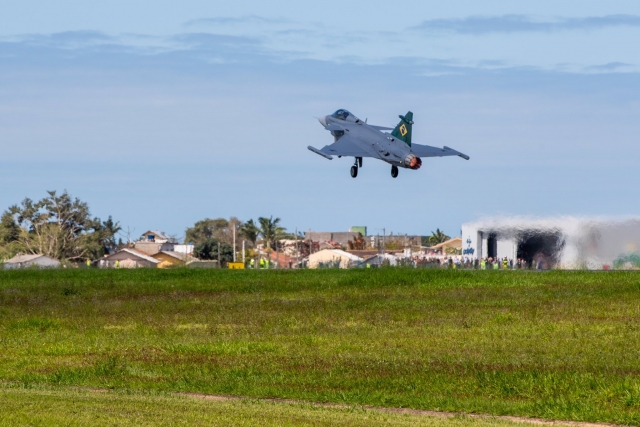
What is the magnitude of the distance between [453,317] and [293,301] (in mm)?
7945

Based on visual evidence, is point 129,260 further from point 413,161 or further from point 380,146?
point 413,161

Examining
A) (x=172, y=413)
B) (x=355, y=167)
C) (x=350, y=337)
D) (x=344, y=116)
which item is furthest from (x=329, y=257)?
(x=172, y=413)

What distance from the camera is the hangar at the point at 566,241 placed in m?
52.9

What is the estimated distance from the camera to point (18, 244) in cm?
13288

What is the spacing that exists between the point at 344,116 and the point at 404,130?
5326mm

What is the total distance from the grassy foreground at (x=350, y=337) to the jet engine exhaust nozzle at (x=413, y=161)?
5.06 meters

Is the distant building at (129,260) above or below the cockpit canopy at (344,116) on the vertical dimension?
below

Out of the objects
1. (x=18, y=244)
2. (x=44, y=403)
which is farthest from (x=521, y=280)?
(x=18, y=244)

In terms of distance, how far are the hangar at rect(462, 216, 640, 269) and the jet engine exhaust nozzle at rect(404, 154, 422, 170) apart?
40.8ft

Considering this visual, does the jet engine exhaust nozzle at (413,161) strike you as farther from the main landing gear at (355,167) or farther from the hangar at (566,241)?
the hangar at (566,241)

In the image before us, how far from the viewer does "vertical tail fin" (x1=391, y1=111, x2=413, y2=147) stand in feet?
151

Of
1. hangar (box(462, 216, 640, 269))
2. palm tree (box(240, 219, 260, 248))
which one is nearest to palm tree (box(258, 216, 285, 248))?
palm tree (box(240, 219, 260, 248))

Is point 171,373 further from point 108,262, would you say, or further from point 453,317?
point 108,262

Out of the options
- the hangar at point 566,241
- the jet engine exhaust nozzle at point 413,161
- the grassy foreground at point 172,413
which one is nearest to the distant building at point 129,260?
the hangar at point 566,241
